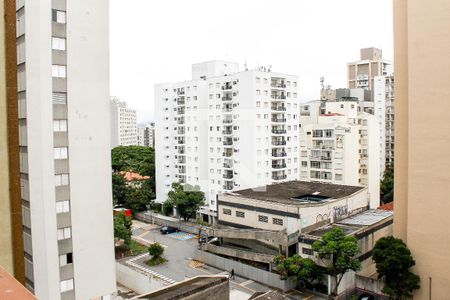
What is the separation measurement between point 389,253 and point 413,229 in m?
1.84

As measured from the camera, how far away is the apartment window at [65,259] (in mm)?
13469

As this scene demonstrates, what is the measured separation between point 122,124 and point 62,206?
90.7m

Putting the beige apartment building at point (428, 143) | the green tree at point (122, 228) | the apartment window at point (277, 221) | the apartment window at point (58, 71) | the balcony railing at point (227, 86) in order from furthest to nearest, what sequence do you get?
1. the balcony railing at point (227, 86)
2. the green tree at point (122, 228)
3. the apartment window at point (277, 221)
4. the beige apartment building at point (428, 143)
5. the apartment window at point (58, 71)

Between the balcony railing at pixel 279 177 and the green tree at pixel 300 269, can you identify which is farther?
the balcony railing at pixel 279 177

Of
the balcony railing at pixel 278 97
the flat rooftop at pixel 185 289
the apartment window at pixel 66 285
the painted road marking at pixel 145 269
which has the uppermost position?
the balcony railing at pixel 278 97

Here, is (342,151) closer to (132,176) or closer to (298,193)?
(298,193)

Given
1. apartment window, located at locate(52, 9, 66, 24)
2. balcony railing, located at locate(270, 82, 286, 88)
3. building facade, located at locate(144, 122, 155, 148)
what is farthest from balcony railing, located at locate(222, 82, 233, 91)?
building facade, located at locate(144, 122, 155, 148)

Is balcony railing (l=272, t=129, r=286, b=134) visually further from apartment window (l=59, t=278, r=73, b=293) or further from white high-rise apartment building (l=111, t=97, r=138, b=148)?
white high-rise apartment building (l=111, t=97, r=138, b=148)

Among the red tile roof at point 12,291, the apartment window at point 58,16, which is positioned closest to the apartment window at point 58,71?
the apartment window at point 58,16

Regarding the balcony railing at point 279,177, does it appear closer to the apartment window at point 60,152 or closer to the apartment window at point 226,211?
the apartment window at point 226,211

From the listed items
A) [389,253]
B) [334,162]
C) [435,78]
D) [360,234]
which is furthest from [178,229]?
[435,78]

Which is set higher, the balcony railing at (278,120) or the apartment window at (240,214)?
the balcony railing at (278,120)

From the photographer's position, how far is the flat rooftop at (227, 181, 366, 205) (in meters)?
29.6

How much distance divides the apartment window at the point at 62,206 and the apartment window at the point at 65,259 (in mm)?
1445
